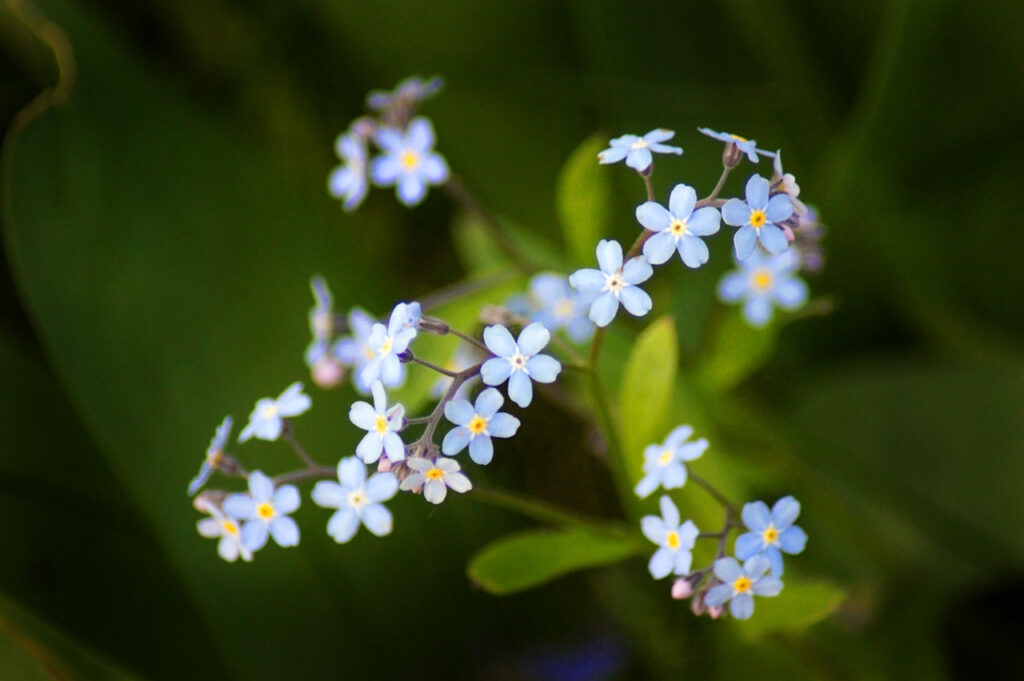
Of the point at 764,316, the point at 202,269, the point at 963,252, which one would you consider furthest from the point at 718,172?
the point at 202,269

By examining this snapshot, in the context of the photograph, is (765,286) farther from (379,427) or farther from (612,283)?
(379,427)

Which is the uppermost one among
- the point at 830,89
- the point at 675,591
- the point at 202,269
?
the point at 830,89

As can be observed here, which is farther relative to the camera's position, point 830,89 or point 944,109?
point 830,89

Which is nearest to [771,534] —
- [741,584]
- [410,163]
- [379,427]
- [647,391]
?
[741,584]

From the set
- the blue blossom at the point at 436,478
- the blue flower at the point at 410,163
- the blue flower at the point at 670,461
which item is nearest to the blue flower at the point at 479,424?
the blue blossom at the point at 436,478

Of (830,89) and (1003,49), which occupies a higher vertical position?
(830,89)

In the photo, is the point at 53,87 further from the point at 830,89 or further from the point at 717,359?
the point at 830,89

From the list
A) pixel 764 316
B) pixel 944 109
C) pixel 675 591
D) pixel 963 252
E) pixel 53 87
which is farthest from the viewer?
pixel 963 252
